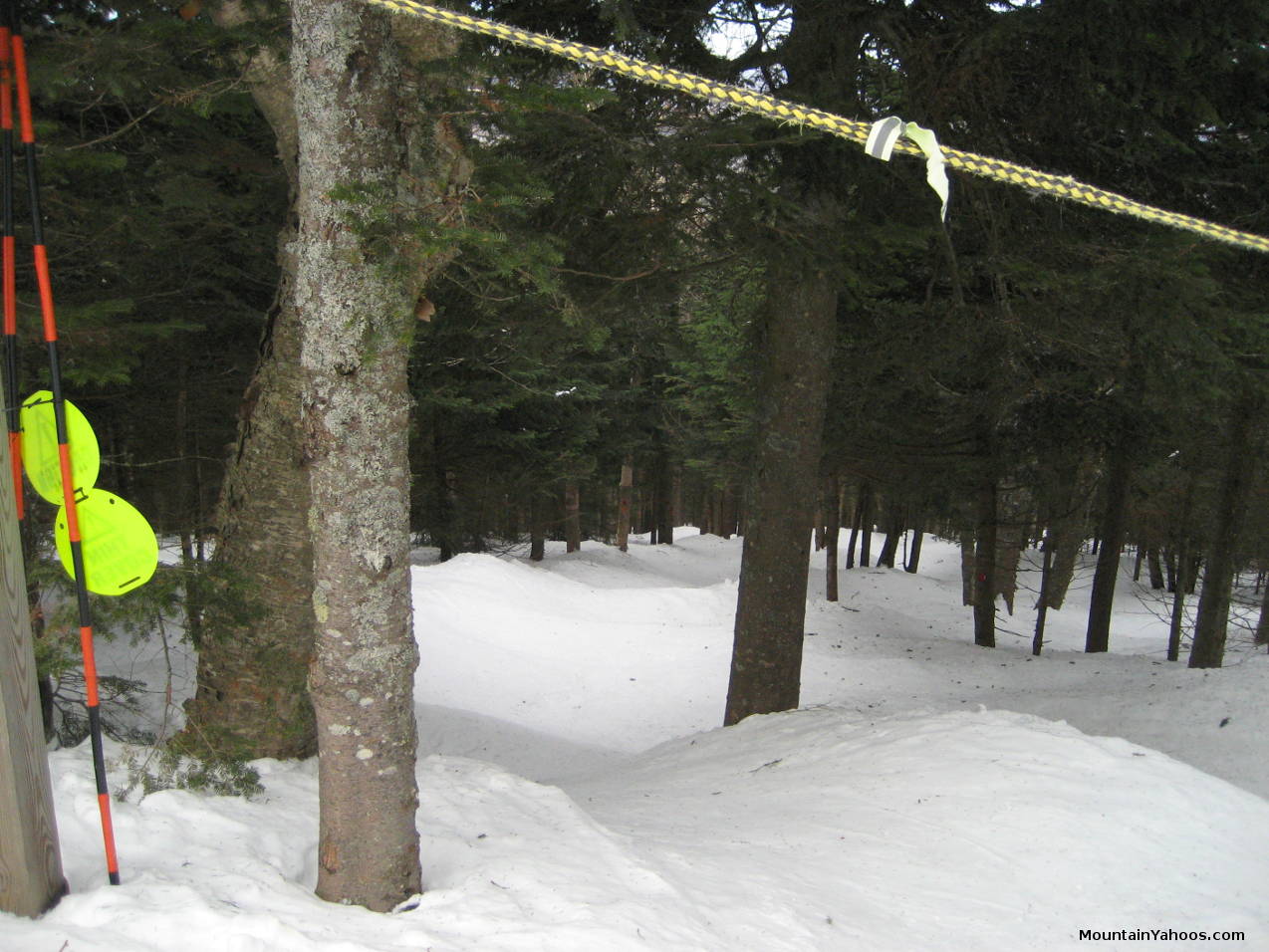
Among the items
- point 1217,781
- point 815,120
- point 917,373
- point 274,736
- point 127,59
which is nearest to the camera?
point 815,120

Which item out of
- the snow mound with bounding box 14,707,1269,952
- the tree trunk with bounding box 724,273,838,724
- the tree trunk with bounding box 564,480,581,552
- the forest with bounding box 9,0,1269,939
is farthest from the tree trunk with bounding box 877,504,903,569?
the snow mound with bounding box 14,707,1269,952

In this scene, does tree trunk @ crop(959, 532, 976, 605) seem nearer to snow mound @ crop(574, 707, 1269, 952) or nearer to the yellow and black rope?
snow mound @ crop(574, 707, 1269, 952)

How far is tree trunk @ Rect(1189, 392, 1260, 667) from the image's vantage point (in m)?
10.0

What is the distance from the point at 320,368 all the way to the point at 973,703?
28.1 ft

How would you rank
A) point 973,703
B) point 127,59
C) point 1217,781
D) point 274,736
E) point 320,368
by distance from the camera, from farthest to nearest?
point 973,703
point 1217,781
point 274,736
point 127,59
point 320,368

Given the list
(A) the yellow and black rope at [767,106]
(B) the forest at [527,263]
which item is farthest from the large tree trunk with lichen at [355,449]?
(A) the yellow and black rope at [767,106]

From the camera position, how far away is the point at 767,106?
229cm

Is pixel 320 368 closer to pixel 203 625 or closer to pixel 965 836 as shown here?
pixel 203 625

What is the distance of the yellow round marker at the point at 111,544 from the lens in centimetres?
295

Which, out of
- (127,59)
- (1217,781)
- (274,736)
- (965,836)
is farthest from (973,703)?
(127,59)

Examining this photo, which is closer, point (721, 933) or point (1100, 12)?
point (721, 933)

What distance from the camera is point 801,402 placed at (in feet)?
22.5

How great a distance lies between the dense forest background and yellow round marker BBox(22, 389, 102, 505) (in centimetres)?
88

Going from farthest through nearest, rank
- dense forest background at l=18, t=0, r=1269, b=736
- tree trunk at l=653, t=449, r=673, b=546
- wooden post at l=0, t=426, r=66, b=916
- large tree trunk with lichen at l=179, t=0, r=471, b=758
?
1. tree trunk at l=653, t=449, r=673, b=546
2. large tree trunk with lichen at l=179, t=0, r=471, b=758
3. dense forest background at l=18, t=0, r=1269, b=736
4. wooden post at l=0, t=426, r=66, b=916
